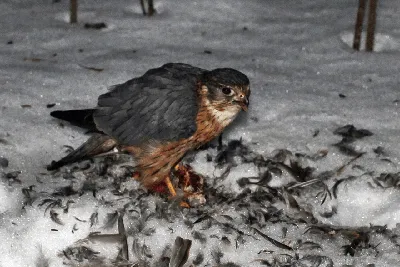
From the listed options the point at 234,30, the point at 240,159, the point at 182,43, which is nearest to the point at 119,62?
the point at 182,43

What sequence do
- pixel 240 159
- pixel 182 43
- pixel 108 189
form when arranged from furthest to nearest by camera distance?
1. pixel 182 43
2. pixel 240 159
3. pixel 108 189

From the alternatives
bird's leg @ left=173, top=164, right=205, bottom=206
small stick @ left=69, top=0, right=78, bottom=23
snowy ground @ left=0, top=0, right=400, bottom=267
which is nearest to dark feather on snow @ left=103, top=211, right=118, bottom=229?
snowy ground @ left=0, top=0, right=400, bottom=267

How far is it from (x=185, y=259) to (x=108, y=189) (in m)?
0.77

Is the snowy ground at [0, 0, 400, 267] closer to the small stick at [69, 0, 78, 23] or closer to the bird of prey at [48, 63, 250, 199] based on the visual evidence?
the small stick at [69, 0, 78, 23]

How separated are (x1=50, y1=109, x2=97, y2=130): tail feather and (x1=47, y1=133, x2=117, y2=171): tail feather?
0.13 m

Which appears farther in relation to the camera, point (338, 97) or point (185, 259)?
point (338, 97)

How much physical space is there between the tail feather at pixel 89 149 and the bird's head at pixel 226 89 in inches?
27.1

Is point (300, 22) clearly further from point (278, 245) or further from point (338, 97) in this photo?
point (278, 245)

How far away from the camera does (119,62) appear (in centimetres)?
640

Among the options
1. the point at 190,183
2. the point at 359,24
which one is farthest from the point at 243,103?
the point at 359,24

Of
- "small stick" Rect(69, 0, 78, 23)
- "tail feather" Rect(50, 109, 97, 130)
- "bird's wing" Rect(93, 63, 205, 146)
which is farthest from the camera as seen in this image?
"small stick" Rect(69, 0, 78, 23)

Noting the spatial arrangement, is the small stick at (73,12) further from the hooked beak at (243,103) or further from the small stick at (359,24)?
the hooked beak at (243,103)

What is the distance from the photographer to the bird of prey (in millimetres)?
4781

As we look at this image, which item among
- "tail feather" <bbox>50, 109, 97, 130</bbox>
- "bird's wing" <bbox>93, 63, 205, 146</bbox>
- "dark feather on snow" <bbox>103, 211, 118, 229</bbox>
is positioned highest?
"bird's wing" <bbox>93, 63, 205, 146</bbox>
